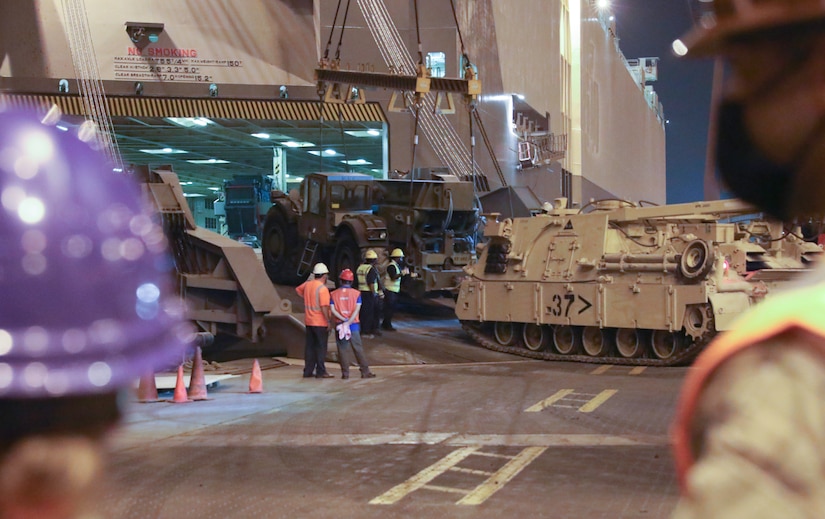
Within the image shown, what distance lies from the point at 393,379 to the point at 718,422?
1329 cm

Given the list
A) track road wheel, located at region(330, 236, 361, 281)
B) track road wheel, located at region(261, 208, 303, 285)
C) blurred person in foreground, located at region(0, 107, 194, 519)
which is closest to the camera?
blurred person in foreground, located at region(0, 107, 194, 519)

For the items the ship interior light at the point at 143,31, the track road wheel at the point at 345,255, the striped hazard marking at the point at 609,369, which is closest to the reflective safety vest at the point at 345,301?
the striped hazard marking at the point at 609,369

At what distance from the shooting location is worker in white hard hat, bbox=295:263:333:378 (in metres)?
14.6

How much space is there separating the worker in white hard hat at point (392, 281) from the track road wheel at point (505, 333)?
7.22 ft

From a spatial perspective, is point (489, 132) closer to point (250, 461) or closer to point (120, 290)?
point (250, 461)

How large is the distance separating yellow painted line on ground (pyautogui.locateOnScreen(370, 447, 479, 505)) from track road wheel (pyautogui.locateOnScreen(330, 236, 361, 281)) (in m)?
11.9

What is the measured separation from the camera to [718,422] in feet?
3.26

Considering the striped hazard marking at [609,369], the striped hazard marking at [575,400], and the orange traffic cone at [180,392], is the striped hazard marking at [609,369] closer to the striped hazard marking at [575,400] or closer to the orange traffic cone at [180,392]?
the striped hazard marking at [575,400]

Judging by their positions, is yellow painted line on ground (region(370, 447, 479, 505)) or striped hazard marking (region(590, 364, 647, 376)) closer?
yellow painted line on ground (region(370, 447, 479, 505))

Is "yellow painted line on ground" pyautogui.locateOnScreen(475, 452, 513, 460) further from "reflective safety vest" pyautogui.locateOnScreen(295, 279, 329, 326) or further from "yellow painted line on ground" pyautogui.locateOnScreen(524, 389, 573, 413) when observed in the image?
"reflective safety vest" pyautogui.locateOnScreen(295, 279, 329, 326)

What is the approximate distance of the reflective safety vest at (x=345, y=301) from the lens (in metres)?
14.5

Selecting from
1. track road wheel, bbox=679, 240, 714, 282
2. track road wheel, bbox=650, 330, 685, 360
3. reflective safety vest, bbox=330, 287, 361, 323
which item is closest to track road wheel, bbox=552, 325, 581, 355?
track road wheel, bbox=650, 330, 685, 360

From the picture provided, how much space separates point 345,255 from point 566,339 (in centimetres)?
565

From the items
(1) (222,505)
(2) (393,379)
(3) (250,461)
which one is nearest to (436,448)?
(3) (250,461)
